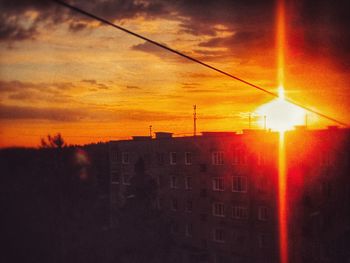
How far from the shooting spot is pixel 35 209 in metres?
1.90

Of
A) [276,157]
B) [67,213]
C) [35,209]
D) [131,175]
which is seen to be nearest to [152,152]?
[131,175]

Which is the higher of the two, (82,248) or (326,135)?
(326,135)

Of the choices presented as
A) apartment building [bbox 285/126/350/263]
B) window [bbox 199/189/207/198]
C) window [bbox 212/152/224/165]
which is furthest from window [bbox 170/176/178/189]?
apartment building [bbox 285/126/350/263]

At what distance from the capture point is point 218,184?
269 cm

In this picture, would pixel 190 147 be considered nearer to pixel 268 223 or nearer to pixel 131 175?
pixel 131 175

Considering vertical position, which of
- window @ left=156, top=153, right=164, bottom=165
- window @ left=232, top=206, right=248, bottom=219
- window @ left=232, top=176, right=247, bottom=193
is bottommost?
window @ left=232, top=206, right=248, bottom=219

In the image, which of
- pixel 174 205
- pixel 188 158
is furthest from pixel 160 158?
pixel 174 205

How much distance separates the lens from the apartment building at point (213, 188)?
2404 millimetres

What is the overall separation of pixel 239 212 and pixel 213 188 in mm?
271

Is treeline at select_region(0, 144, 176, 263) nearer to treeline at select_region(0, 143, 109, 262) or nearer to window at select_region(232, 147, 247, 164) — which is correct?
treeline at select_region(0, 143, 109, 262)

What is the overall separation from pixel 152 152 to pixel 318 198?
153 cm

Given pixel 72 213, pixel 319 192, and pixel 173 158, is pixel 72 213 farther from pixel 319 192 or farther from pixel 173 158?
pixel 319 192

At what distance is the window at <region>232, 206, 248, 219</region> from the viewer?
8.70ft

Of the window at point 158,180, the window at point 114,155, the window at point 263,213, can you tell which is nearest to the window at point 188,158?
the window at point 158,180
